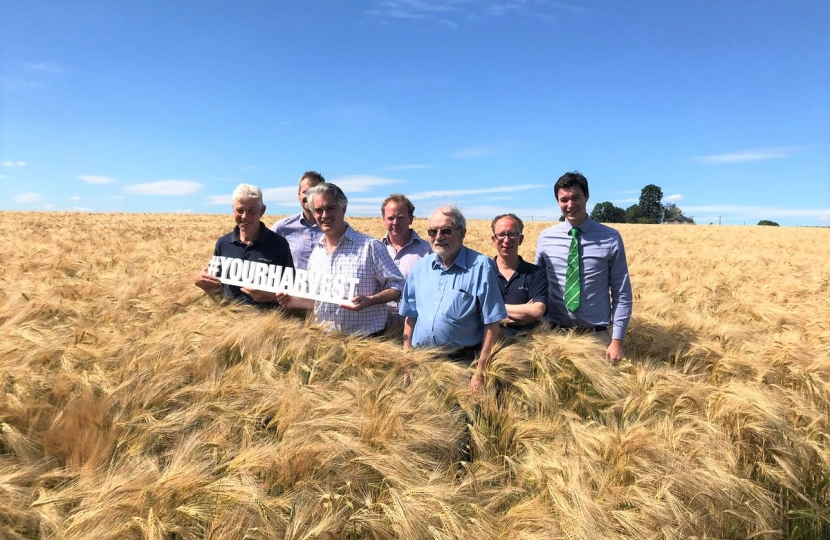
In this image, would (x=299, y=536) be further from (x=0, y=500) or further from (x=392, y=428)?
(x=0, y=500)

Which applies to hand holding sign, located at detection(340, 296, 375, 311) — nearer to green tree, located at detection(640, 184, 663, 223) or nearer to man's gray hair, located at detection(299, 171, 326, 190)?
man's gray hair, located at detection(299, 171, 326, 190)

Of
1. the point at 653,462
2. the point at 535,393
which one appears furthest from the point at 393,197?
the point at 653,462

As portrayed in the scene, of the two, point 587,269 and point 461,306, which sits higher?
point 587,269

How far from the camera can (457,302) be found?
2871mm

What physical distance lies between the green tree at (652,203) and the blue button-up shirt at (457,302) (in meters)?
104

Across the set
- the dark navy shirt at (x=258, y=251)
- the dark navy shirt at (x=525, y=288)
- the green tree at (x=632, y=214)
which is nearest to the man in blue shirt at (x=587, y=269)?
the dark navy shirt at (x=525, y=288)

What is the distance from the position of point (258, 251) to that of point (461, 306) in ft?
5.71

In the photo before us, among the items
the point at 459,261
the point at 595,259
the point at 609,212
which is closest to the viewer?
the point at 459,261

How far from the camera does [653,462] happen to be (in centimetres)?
188

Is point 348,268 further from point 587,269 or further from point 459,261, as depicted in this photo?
point 587,269

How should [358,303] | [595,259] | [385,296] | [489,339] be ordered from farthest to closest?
1. [595,259]
2. [385,296]
3. [358,303]
4. [489,339]

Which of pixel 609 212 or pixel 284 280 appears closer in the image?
pixel 284 280

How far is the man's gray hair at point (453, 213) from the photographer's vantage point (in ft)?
9.62

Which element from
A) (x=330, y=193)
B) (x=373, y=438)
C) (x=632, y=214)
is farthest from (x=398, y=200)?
(x=632, y=214)
